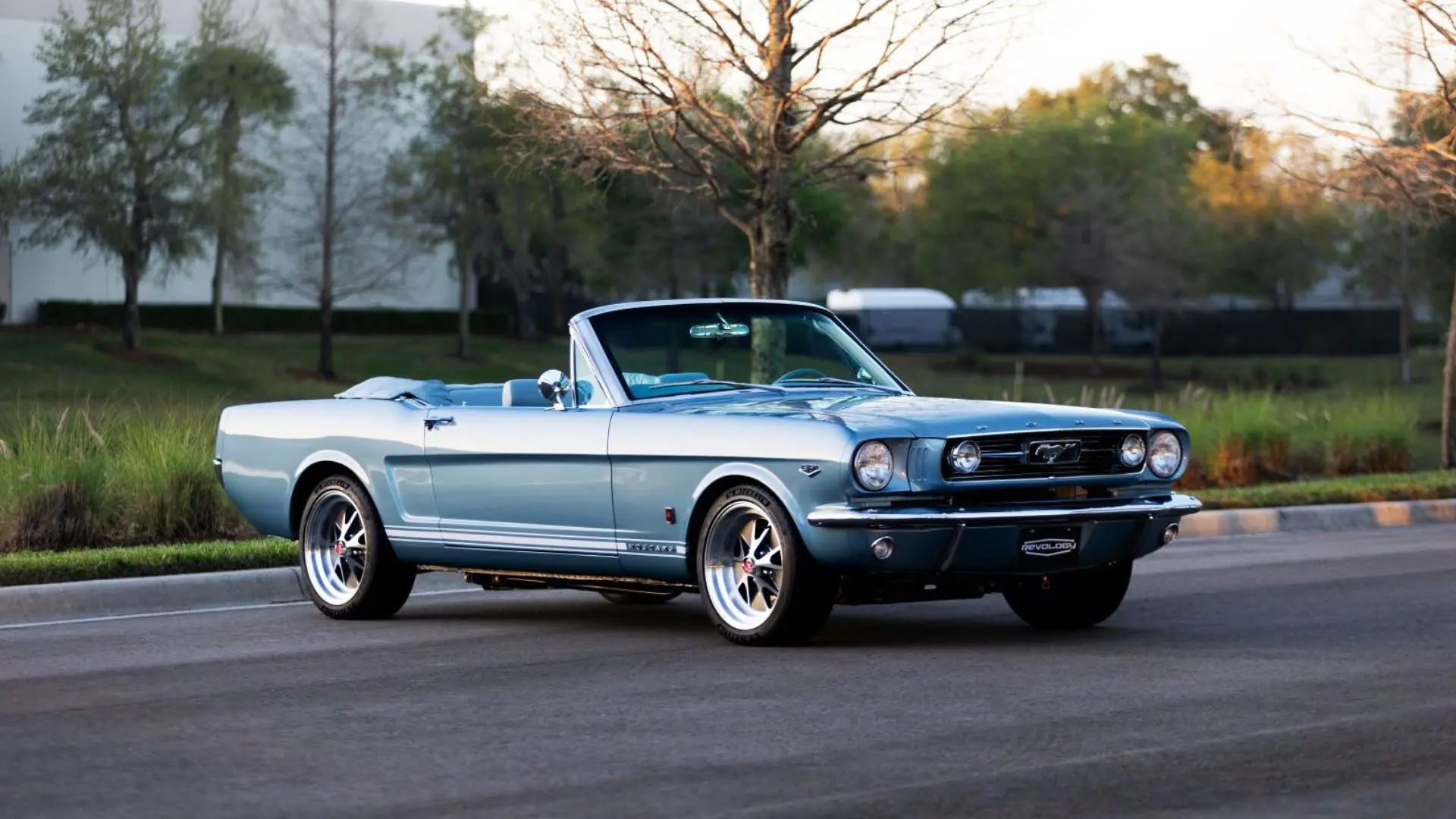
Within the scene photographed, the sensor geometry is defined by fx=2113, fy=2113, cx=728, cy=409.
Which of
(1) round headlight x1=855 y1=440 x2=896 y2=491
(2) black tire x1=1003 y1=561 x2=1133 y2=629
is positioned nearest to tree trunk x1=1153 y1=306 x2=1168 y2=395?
(2) black tire x1=1003 y1=561 x2=1133 y2=629

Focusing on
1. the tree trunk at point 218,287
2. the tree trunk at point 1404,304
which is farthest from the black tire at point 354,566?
the tree trunk at point 1404,304

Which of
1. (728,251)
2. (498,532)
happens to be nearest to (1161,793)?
(498,532)

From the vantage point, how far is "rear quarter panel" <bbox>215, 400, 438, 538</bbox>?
1038 cm

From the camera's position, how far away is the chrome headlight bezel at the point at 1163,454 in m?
9.35

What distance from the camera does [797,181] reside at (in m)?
19.3

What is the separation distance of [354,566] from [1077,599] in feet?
12.0

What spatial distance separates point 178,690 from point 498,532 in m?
2.14

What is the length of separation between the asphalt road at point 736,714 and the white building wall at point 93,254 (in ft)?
130

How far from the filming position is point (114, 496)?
1482 centimetres

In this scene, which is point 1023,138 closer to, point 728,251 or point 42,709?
point 728,251

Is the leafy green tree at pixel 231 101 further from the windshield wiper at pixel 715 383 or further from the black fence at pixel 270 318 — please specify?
the windshield wiper at pixel 715 383

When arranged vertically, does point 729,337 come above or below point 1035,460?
above

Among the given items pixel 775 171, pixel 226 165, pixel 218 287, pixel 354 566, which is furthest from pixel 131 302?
pixel 354 566

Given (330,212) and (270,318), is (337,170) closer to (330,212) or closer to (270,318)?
(330,212)
